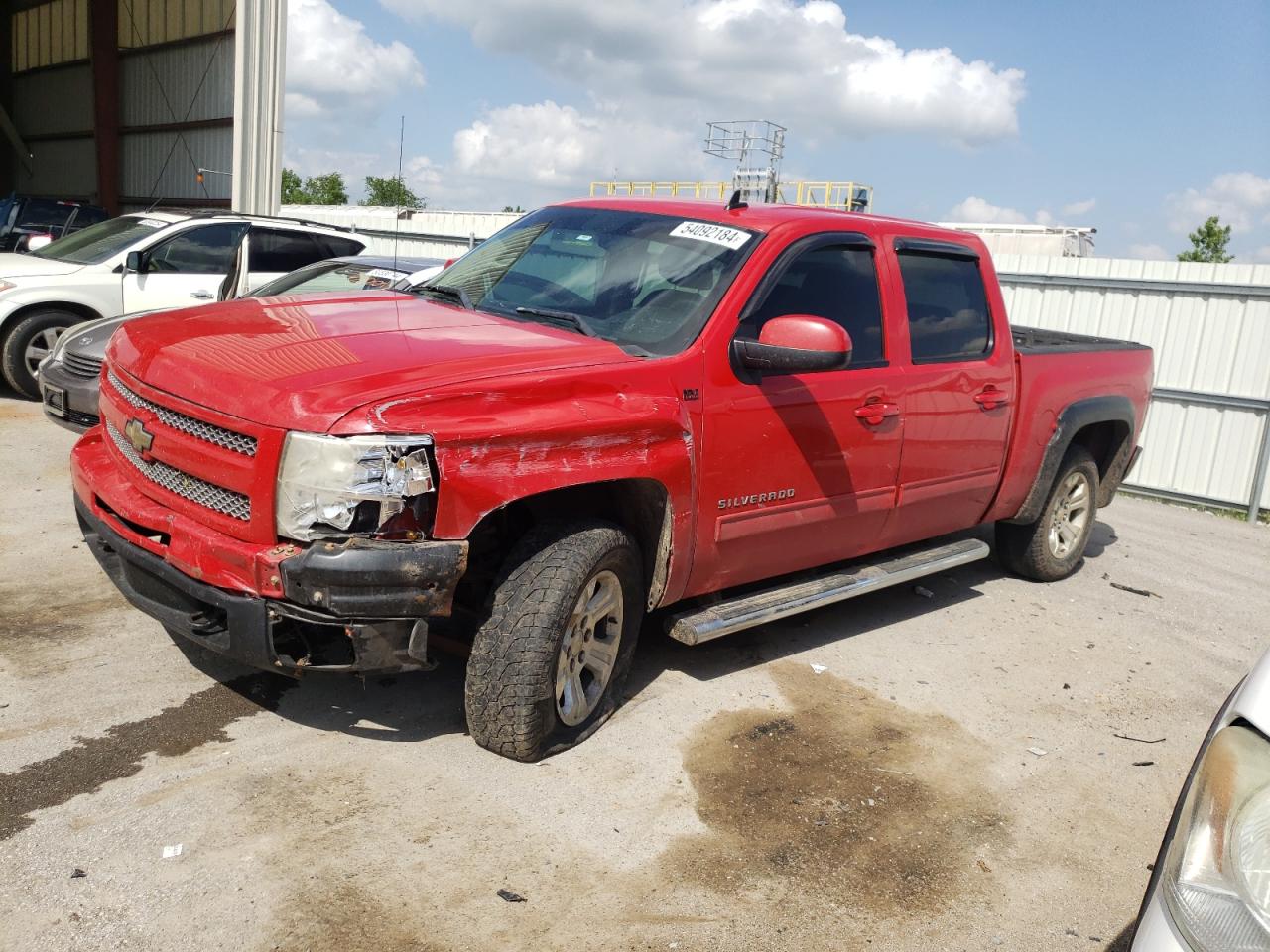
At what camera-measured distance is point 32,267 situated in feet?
31.3

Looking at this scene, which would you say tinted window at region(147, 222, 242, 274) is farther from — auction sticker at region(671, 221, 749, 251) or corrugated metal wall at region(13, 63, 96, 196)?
corrugated metal wall at region(13, 63, 96, 196)

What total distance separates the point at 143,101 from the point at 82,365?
69.8ft

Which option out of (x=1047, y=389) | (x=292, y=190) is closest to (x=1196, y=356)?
(x=1047, y=389)

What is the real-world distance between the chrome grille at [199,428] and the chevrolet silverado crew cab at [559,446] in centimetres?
1

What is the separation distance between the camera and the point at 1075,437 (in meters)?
6.80

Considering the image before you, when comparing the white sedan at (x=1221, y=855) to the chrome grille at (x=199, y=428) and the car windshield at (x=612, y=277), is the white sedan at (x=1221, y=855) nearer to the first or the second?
the car windshield at (x=612, y=277)

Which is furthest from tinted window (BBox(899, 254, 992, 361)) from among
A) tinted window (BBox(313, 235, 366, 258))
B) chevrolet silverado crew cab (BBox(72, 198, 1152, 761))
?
tinted window (BBox(313, 235, 366, 258))

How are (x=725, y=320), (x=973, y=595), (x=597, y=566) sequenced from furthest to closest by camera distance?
(x=973, y=595)
(x=725, y=320)
(x=597, y=566)

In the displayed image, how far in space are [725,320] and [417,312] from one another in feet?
4.01

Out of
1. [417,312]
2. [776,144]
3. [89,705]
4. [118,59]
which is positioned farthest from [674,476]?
[118,59]

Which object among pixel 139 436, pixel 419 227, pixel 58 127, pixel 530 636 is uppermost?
pixel 58 127

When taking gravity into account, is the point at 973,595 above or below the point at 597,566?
below

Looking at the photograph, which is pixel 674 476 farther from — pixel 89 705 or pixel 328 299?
pixel 89 705

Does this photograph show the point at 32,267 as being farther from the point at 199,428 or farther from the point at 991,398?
the point at 991,398
